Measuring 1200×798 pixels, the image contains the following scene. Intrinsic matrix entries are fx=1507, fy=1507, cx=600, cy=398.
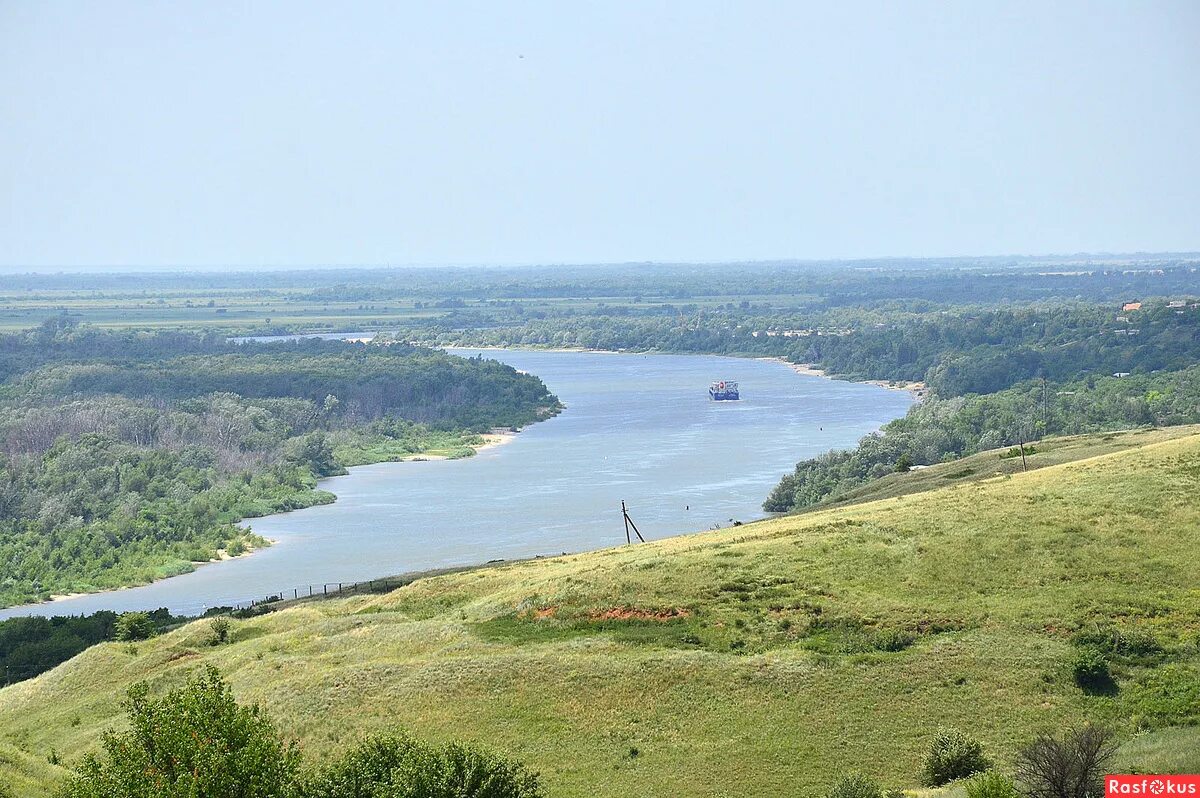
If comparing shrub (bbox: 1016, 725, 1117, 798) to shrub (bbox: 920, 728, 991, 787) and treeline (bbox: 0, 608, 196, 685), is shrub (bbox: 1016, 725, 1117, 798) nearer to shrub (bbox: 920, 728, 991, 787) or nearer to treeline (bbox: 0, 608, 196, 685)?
shrub (bbox: 920, 728, 991, 787)

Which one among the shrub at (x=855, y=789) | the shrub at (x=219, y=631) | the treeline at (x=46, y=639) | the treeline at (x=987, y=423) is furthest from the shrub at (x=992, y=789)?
the treeline at (x=987, y=423)

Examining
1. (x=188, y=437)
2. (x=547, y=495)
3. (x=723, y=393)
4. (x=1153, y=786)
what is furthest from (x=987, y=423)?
(x=1153, y=786)

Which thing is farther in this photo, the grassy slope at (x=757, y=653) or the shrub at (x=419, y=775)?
the grassy slope at (x=757, y=653)

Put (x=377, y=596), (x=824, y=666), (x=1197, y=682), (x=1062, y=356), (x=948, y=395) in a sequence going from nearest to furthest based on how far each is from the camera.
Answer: (x=1197, y=682)
(x=824, y=666)
(x=377, y=596)
(x=948, y=395)
(x=1062, y=356)

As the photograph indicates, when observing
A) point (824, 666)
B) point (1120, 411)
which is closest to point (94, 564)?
point (824, 666)

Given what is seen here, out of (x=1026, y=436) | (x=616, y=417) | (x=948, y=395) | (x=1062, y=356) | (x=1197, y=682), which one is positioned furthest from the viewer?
(x=1062, y=356)

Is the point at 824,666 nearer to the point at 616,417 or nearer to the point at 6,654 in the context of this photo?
the point at 6,654

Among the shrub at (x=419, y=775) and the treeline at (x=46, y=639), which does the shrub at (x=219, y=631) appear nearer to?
the treeline at (x=46, y=639)

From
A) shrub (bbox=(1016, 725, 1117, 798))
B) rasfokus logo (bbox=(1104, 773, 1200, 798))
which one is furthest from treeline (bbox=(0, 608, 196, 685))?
rasfokus logo (bbox=(1104, 773, 1200, 798))
